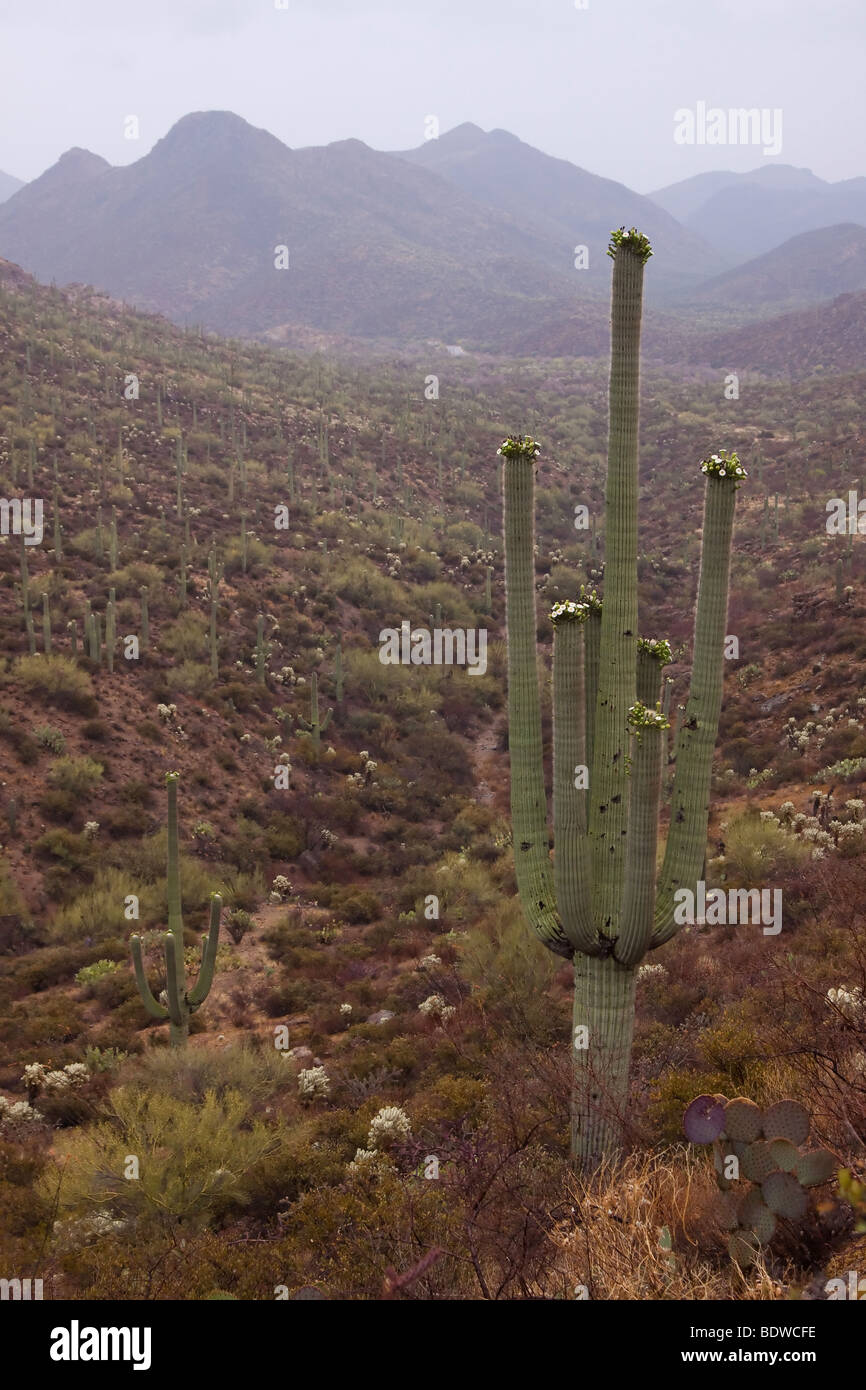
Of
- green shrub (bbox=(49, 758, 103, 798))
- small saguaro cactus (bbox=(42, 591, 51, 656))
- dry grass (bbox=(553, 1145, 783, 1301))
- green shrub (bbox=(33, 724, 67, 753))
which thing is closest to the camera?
dry grass (bbox=(553, 1145, 783, 1301))

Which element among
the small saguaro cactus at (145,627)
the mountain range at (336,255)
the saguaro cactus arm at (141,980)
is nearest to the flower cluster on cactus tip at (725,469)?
the saguaro cactus arm at (141,980)

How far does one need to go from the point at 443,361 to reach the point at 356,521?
58170 millimetres

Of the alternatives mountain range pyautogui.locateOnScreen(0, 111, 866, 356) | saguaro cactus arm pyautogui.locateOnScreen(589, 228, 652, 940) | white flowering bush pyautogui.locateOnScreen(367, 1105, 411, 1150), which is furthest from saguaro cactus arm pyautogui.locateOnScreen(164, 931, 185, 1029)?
mountain range pyautogui.locateOnScreen(0, 111, 866, 356)

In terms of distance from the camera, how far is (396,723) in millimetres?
21750

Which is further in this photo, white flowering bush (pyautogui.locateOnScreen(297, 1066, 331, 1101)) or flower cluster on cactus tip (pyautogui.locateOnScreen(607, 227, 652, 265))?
white flowering bush (pyautogui.locateOnScreen(297, 1066, 331, 1101))

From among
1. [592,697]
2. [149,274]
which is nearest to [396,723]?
[592,697]

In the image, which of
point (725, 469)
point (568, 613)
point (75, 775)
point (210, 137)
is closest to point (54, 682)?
point (75, 775)

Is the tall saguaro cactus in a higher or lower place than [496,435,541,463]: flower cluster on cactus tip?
lower

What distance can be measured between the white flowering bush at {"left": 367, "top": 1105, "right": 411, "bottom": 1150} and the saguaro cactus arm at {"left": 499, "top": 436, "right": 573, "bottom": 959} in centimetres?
225

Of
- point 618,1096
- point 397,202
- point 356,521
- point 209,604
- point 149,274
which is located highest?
point 397,202

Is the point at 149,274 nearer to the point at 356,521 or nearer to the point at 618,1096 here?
the point at 356,521

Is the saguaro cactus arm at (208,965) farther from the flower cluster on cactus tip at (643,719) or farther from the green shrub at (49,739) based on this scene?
the green shrub at (49,739)

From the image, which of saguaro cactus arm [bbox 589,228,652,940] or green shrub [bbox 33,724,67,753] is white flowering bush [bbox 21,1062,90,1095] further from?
green shrub [bbox 33,724,67,753]

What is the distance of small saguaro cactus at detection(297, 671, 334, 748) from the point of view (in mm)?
19969
